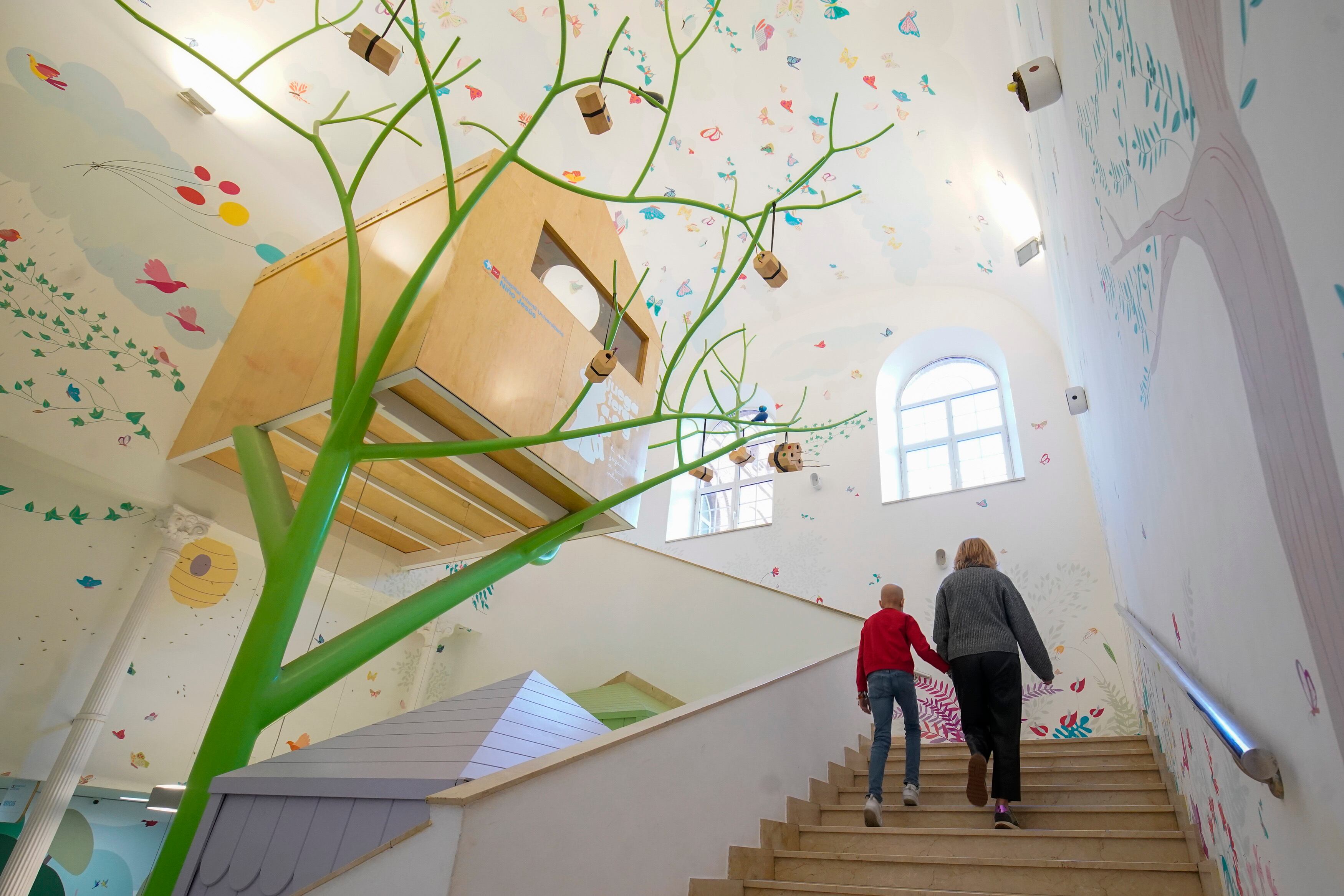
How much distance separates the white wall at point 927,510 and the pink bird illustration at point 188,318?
5.37 meters

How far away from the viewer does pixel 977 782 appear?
3.38 m

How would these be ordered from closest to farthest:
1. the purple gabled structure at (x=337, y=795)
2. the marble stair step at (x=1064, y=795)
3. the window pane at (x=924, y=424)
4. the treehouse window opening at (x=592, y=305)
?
the purple gabled structure at (x=337, y=795)
the marble stair step at (x=1064, y=795)
the treehouse window opening at (x=592, y=305)
the window pane at (x=924, y=424)

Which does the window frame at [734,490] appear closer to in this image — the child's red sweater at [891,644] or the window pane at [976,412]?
the window pane at [976,412]

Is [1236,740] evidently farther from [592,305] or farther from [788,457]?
[592,305]

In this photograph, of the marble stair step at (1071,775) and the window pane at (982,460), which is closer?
the marble stair step at (1071,775)

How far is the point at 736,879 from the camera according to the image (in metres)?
3.00

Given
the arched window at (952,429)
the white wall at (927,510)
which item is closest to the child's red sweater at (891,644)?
the white wall at (927,510)

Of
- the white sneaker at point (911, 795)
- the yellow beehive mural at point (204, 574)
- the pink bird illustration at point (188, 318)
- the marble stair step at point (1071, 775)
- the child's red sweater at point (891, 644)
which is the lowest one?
the white sneaker at point (911, 795)

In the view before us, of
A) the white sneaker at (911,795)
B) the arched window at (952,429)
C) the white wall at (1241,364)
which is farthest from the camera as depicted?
the arched window at (952,429)

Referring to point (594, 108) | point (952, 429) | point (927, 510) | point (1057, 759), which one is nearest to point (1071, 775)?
point (1057, 759)

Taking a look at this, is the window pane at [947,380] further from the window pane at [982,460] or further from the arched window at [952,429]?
the window pane at [982,460]

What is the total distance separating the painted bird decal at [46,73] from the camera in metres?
4.50

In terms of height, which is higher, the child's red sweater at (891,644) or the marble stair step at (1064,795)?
the child's red sweater at (891,644)

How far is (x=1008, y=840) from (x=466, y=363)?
117 inches
